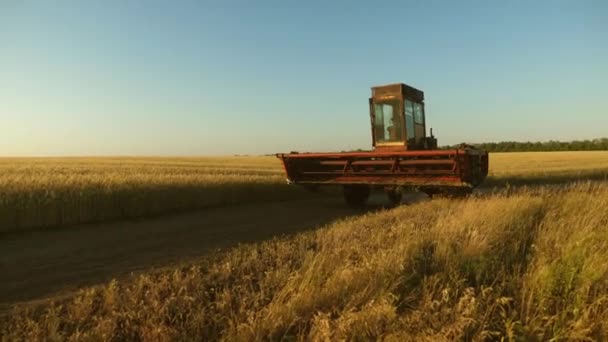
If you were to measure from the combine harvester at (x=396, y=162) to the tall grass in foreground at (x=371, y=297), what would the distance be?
16.3ft

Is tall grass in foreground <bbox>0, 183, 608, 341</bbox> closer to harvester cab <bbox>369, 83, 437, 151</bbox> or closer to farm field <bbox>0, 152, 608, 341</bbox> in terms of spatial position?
farm field <bbox>0, 152, 608, 341</bbox>

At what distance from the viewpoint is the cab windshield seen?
13448 mm

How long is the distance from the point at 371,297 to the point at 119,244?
17.8 feet

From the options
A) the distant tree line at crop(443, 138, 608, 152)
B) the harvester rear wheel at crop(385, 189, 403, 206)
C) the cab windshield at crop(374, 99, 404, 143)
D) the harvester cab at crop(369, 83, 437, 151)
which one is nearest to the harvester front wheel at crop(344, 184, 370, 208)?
the harvester rear wheel at crop(385, 189, 403, 206)

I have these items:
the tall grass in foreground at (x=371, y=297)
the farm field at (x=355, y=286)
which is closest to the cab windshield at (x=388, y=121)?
the farm field at (x=355, y=286)

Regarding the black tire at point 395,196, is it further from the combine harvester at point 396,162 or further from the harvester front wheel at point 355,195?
the harvester front wheel at point 355,195

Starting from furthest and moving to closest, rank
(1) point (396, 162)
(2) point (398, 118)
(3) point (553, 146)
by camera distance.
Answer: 1. (3) point (553, 146)
2. (2) point (398, 118)
3. (1) point (396, 162)

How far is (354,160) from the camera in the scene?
41.6ft

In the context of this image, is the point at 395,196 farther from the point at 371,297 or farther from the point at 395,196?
the point at 371,297

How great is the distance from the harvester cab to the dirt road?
2.56m

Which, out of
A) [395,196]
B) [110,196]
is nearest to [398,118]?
[395,196]

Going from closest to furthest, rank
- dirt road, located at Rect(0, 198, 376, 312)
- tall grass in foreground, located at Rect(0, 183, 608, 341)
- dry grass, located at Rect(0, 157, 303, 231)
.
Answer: tall grass in foreground, located at Rect(0, 183, 608, 341), dirt road, located at Rect(0, 198, 376, 312), dry grass, located at Rect(0, 157, 303, 231)

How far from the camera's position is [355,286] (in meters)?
4.21

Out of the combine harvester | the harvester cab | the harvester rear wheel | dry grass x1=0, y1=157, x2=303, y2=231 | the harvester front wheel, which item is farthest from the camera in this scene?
the harvester front wheel
